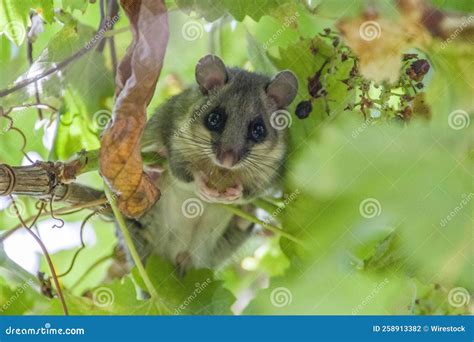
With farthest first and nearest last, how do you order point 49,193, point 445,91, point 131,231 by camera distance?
point 131,231, point 445,91, point 49,193

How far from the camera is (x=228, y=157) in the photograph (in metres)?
2.08

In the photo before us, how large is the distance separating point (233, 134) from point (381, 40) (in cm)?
58

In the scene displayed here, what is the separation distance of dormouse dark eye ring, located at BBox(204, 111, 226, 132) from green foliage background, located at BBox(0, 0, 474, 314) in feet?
0.51

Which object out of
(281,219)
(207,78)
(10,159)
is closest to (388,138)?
(281,219)

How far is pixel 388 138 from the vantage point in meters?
2.02

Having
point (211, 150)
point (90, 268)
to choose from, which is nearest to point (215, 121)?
point (211, 150)

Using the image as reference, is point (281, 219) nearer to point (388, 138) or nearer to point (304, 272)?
point (304, 272)

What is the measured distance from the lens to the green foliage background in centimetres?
202

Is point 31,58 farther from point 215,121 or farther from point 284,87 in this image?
point 284,87

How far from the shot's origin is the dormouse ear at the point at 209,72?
2117 millimetres

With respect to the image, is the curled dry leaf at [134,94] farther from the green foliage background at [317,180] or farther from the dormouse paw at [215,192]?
the dormouse paw at [215,192]

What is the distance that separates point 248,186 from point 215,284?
0.36m

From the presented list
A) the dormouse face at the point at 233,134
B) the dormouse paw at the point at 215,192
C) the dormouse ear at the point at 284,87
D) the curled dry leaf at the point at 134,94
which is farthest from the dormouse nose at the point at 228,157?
the curled dry leaf at the point at 134,94

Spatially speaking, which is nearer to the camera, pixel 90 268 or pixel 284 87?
pixel 284 87
